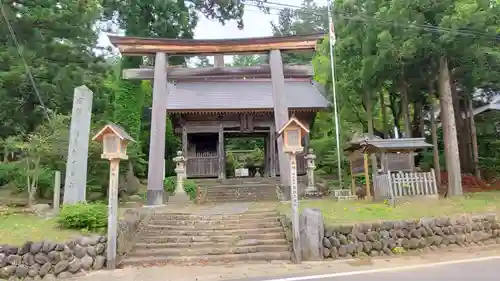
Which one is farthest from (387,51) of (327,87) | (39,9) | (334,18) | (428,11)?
(39,9)

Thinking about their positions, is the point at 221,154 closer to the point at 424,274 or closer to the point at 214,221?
the point at 214,221

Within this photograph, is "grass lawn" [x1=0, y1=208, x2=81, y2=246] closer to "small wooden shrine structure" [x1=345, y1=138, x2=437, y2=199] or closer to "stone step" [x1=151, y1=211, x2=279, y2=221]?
"stone step" [x1=151, y1=211, x2=279, y2=221]

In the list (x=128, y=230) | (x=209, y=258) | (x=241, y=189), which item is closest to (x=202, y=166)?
(x=241, y=189)

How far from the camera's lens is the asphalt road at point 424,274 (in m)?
6.34

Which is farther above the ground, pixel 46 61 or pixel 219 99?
pixel 219 99

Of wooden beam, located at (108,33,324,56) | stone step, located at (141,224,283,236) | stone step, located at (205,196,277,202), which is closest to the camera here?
stone step, located at (141,224,283,236)

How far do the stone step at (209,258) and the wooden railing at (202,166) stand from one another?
40.0ft

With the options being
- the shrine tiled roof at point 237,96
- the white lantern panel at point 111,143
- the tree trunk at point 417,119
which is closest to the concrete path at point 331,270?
the white lantern panel at point 111,143

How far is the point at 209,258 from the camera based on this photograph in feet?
26.8

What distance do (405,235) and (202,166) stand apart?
13159 mm

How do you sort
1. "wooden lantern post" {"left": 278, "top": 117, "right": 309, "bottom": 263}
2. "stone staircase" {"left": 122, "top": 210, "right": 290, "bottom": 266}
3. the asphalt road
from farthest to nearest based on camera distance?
"wooden lantern post" {"left": 278, "top": 117, "right": 309, "bottom": 263}, "stone staircase" {"left": 122, "top": 210, "right": 290, "bottom": 266}, the asphalt road

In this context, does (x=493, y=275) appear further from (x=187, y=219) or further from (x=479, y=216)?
(x=187, y=219)

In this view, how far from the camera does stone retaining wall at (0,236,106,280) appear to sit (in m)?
7.19

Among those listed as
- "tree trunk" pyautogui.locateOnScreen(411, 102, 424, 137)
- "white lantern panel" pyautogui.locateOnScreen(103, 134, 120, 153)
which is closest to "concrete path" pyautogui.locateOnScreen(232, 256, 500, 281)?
"white lantern panel" pyautogui.locateOnScreen(103, 134, 120, 153)
